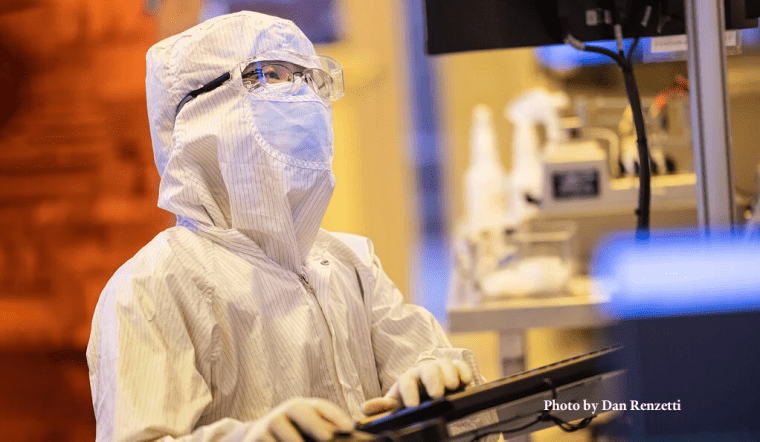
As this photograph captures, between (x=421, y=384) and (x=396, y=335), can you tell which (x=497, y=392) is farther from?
(x=396, y=335)

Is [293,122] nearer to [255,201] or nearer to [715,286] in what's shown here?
[255,201]

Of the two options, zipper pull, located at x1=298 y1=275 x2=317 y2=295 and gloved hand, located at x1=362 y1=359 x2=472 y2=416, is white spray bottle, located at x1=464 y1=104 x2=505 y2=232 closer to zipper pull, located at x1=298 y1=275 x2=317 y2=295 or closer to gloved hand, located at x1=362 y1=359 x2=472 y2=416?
zipper pull, located at x1=298 y1=275 x2=317 y2=295

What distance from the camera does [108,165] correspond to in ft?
5.89

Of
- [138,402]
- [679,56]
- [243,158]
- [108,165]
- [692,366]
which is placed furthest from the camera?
[108,165]

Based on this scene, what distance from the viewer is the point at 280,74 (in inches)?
44.4

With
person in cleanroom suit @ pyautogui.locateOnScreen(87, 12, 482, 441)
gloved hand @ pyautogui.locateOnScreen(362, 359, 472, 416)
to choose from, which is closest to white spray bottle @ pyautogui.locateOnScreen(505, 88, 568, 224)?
person in cleanroom suit @ pyautogui.locateOnScreen(87, 12, 482, 441)

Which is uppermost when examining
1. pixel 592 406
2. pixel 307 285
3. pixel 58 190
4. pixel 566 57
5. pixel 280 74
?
pixel 566 57

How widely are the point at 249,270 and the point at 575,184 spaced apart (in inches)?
62.3

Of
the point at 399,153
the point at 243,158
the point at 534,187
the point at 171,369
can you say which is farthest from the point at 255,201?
the point at 399,153

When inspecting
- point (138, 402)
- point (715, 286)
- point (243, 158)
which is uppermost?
point (243, 158)

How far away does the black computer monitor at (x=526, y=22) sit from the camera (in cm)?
120

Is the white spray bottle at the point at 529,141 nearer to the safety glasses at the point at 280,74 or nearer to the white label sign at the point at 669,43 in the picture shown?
the white label sign at the point at 669,43

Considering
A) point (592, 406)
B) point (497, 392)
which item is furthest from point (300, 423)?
point (592, 406)

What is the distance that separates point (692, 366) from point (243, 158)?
704mm
